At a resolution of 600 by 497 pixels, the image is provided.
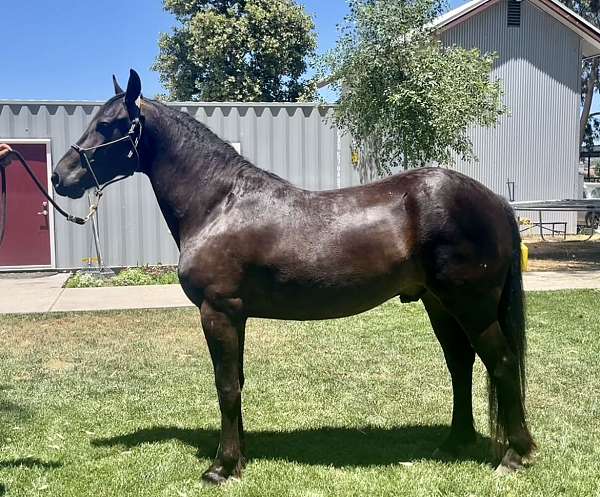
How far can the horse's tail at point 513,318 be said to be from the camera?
3.51m

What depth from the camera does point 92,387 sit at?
5.21 m

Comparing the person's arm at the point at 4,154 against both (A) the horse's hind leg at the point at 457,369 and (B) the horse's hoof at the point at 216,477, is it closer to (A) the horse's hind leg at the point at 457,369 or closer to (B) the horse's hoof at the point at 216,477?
(B) the horse's hoof at the point at 216,477

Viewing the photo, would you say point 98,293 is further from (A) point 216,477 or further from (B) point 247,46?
(B) point 247,46

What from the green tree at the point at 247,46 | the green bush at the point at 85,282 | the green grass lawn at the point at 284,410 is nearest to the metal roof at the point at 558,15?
the green tree at the point at 247,46

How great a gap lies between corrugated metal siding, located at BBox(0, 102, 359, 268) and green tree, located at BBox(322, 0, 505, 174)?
2.63 feet

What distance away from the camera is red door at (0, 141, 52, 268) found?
11508mm

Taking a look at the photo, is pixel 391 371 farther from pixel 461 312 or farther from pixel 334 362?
pixel 461 312

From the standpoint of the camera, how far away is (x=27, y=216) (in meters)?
11.6

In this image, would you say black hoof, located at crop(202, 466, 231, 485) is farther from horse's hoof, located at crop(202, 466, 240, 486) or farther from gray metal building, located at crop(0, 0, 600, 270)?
gray metal building, located at crop(0, 0, 600, 270)

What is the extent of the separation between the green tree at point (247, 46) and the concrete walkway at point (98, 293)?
1658cm

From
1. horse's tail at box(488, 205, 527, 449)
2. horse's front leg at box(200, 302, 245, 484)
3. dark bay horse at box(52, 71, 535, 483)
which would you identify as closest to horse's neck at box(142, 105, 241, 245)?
dark bay horse at box(52, 71, 535, 483)

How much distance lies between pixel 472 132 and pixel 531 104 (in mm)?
2231

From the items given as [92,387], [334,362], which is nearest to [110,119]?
[92,387]

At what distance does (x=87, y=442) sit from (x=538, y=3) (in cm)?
1818
